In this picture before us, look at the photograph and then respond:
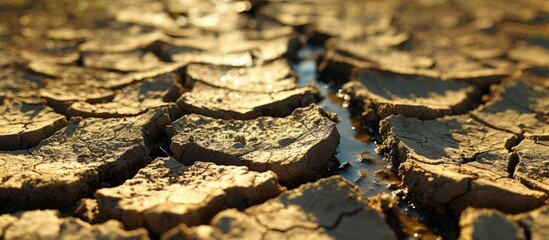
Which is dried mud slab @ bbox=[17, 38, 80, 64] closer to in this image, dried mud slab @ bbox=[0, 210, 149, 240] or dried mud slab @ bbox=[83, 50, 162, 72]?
dried mud slab @ bbox=[83, 50, 162, 72]

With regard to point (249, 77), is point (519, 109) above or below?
below

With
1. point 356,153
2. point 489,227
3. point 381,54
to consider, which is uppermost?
point 381,54

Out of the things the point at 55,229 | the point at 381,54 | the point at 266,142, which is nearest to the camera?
the point at 55,229

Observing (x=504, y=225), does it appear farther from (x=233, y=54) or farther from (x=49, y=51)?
(x=49, y=51)

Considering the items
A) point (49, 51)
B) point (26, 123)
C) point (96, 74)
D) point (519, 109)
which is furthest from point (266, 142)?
point (49, 51)

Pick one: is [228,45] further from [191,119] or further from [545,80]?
[545,80]
